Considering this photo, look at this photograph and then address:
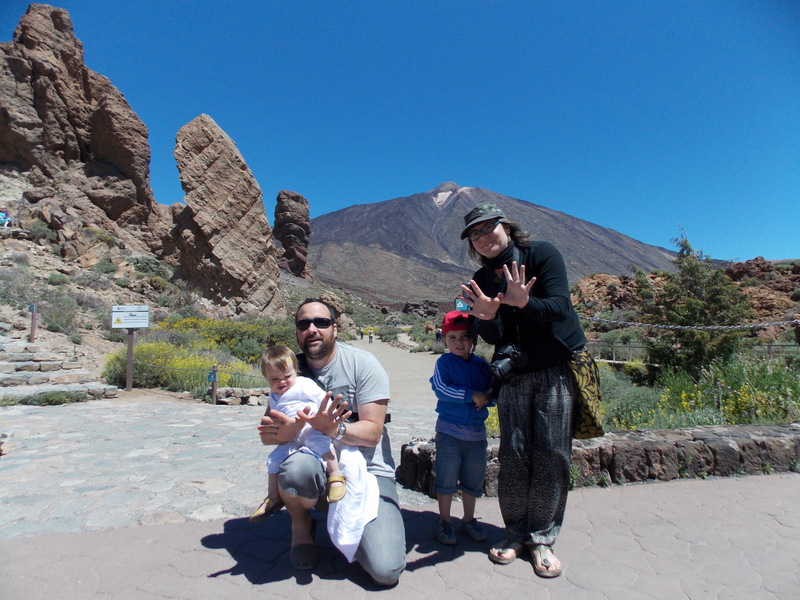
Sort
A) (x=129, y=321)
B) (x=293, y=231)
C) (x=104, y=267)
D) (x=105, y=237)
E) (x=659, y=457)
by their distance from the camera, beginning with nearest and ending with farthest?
(x=659, y=457) → (x=129, y=321) → (x=104, y=267) → (x=105, y=237) → (x=293, y=231)

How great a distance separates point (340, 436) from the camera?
7.14 ft

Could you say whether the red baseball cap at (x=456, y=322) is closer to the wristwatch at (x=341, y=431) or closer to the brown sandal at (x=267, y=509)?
the wristwatch at (x=341, y=431)

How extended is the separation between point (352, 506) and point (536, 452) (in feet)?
2.94

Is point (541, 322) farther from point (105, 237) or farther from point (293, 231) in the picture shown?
point (293, 231)

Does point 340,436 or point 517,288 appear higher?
point 517,288

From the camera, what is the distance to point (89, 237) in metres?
19.3

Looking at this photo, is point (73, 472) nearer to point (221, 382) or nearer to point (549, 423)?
point (549, 423)

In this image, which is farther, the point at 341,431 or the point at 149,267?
the point at 149,267

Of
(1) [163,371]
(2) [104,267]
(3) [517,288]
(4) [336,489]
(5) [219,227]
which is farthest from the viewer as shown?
(5) [219,227]

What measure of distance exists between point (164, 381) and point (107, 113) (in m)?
21.6

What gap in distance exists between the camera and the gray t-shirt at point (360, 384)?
235 centimetres

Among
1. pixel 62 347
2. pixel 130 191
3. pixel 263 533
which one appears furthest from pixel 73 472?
pixel 130 191

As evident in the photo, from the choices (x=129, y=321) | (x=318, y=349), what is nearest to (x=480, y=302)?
(x=318, y=349)

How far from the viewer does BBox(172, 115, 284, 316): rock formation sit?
19516 millimetres
